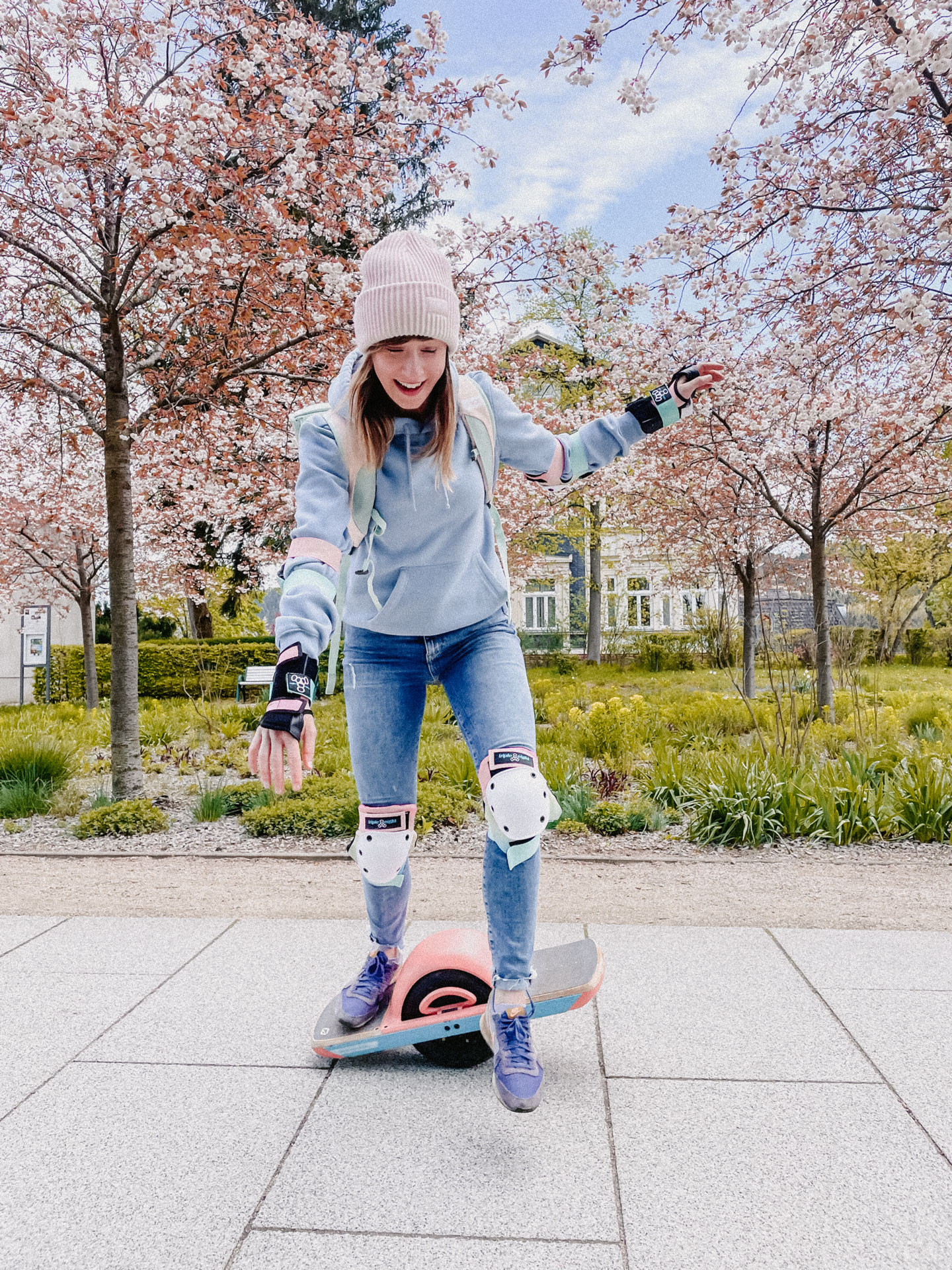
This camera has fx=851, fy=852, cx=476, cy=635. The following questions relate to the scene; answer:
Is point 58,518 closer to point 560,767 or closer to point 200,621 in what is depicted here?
point 200,621

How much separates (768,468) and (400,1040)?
9.35 meters

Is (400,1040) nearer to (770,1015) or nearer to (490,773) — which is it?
(490,773)

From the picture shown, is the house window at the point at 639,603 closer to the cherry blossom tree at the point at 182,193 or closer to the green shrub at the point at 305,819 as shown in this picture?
the cherry blossom tree at the point at 182,193

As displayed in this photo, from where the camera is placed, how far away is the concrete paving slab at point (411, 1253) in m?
1.46

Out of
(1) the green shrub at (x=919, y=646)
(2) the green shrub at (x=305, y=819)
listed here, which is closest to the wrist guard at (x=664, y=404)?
(2) the green shrub at (x=305, y=819)

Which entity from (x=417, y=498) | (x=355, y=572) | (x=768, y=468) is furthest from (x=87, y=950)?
(x=768, y=468)

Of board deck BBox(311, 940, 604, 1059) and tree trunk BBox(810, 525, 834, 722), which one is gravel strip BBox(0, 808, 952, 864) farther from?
tree trunk BBox(810, 525, 834, 722)

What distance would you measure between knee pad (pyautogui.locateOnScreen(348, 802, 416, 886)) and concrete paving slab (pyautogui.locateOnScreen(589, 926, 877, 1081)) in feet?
2.50

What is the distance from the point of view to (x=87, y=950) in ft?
10.5

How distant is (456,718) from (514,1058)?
79 centimetres

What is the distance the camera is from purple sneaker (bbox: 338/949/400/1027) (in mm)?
2268

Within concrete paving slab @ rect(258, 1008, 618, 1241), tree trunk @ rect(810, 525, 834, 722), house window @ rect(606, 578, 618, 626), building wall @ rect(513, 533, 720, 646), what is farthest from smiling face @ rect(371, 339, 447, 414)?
house window @ rect(606, 578, 618, 626)

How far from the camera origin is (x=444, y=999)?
224cm

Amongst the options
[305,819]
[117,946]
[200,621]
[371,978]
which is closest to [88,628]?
[200,621]
